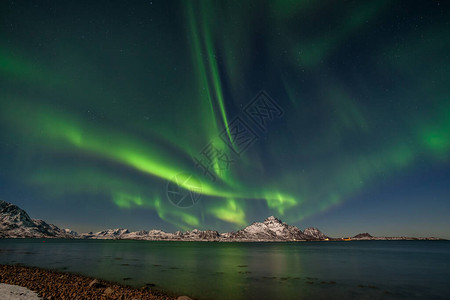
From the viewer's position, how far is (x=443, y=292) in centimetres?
2922

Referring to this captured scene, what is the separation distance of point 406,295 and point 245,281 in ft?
66.6

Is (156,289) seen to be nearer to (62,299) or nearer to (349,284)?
(62,299)

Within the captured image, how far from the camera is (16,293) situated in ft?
60.2

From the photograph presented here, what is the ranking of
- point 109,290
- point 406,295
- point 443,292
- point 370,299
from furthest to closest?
point 443,292 → point 406,295 → point 370,299 → point 109,290

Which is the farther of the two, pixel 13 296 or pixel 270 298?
pixel 270 298

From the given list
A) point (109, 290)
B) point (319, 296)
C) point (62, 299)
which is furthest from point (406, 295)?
point (62, 299)

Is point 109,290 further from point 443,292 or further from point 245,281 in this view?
point 443,292

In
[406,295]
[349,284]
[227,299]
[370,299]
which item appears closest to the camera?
[227,299]

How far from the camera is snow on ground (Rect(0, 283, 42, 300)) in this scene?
17188mm

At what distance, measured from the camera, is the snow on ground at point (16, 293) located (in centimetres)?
1719

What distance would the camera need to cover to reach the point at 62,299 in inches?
680

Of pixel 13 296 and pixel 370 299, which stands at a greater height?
pixel 13 296

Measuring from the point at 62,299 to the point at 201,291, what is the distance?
46.2 ft

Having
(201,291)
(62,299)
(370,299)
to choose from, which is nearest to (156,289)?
(201,291)
